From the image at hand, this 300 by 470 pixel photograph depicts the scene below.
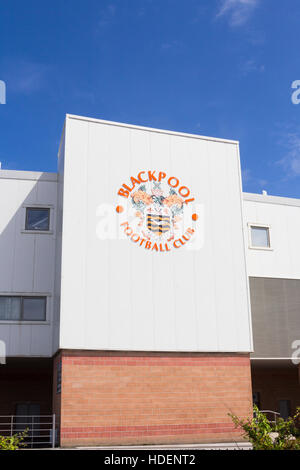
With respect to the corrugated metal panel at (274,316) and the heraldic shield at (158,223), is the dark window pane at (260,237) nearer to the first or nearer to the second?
the corrugated metal panel at (274,316)

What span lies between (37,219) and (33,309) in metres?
3.79

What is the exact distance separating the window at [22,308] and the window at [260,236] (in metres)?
9.97

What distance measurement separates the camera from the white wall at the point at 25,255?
66.4ft

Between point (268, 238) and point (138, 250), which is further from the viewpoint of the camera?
point (268, 238)

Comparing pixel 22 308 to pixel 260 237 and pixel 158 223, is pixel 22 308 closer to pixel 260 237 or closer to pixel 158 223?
pixel 158 223

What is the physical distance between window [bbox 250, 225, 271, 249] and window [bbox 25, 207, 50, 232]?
9.33m

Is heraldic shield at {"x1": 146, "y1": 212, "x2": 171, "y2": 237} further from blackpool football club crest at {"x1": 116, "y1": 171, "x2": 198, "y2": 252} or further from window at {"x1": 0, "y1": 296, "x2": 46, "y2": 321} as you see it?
window at {"x1": 0, "y1": 296, "x2": 46, "y2": 321}

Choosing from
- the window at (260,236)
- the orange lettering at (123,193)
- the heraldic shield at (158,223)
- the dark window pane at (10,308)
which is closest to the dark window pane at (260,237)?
the window at (260,236)

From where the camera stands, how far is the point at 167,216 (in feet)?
67.2

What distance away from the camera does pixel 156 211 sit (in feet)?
66.7
